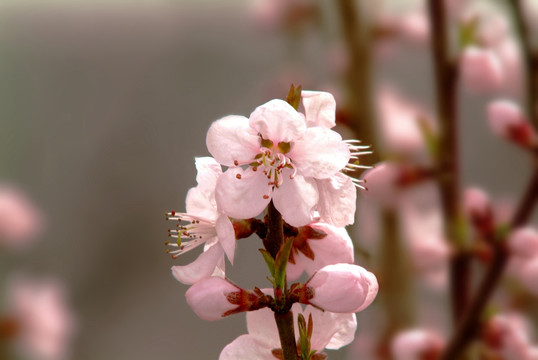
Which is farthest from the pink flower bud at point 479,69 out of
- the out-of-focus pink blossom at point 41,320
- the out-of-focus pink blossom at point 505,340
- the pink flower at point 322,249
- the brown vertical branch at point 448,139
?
the out-of-focus pink blossom at point 41,320

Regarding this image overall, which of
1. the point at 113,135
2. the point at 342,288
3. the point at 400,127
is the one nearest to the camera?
the point at 342,288

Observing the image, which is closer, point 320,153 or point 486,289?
point 320,153

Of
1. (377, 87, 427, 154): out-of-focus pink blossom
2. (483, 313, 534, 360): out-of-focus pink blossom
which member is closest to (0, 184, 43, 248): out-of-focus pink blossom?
(377, 87, 427, 154): out-of-focus pink blossom

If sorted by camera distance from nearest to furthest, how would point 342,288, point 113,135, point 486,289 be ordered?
point 342,288 → point 486,289 → point 113,135

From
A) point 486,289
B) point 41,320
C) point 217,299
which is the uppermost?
point 217,299

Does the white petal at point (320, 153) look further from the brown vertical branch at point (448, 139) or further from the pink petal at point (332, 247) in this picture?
the brown vertical branch at point (448, 139)

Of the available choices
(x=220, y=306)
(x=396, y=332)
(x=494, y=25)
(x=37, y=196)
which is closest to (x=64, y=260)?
(x=37, y=196)

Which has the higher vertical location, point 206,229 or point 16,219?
point 206,229

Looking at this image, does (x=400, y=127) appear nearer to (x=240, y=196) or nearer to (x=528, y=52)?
(x=528, y=52)

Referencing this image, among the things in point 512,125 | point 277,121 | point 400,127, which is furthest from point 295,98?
point 400,127
